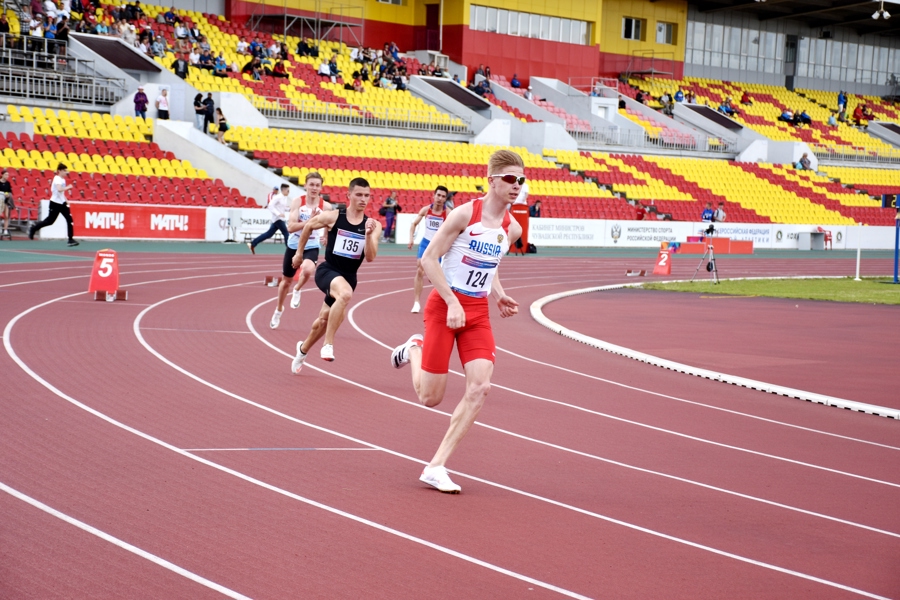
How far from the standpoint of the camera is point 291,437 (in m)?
8.09

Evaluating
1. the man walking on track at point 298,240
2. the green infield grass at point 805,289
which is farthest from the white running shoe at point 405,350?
the green infield grass at point 805,289

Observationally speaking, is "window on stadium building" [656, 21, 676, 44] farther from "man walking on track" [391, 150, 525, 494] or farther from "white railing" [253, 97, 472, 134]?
"man walking on track" [391, 150, 525, 494]

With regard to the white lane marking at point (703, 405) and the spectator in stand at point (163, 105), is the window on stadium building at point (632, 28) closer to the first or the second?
the spectator in stand at point (163, 105)

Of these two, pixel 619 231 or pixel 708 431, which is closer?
pixel 708 431

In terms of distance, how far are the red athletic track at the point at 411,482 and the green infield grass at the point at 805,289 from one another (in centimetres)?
1138

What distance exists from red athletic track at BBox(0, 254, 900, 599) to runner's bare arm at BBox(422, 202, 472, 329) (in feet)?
3.64

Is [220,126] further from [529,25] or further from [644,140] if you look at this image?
[529,25]

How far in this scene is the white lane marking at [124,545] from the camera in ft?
15.9

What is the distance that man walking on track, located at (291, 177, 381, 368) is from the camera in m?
10.8

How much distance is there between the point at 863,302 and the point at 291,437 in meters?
17.0

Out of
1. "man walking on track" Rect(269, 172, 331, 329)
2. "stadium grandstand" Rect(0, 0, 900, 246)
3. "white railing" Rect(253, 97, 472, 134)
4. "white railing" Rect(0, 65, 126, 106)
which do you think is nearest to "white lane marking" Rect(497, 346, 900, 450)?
"man walking on track" Rect(269, 172, 331, 329)

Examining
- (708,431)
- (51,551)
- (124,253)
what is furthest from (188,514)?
(124,253)

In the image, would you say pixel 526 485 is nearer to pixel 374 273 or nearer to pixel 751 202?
pixel 374 273

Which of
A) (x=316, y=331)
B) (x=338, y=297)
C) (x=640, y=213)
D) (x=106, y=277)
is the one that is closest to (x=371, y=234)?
(x=338, y=297)
